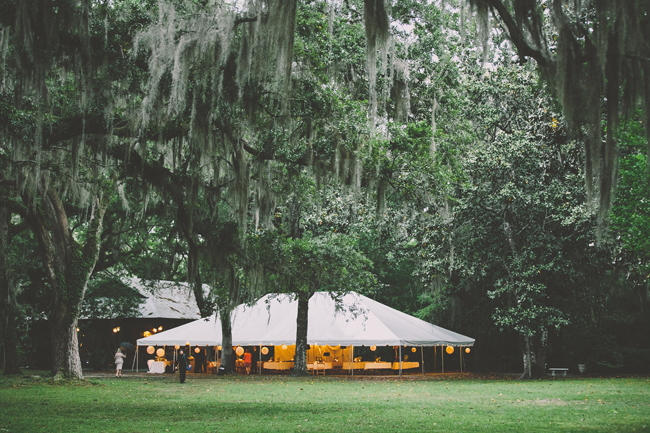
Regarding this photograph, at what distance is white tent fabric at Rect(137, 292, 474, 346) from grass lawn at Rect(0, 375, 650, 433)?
753 cm

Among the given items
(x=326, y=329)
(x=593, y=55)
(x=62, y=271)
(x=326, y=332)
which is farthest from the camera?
(x=326, y=329)

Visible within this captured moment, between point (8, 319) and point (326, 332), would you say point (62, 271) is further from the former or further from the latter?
point (326, 332)

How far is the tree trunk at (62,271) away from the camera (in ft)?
47.4

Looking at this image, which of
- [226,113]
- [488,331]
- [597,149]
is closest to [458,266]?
[488,331]

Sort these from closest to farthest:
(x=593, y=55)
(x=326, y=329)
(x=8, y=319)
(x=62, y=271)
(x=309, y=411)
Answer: (x=593, y=55) → (x=309, y=411) → (x=62, y=271) → (x=8, y=319) → (x=326, y=329)

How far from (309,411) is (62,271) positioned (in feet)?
27.4

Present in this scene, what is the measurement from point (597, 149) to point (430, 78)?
739 centimetres

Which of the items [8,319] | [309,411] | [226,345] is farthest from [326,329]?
[309,411]

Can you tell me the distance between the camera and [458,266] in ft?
64.5

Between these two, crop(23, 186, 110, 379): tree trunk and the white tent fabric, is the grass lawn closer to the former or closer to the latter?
crop(23, 186, 110, 379): tree trunk

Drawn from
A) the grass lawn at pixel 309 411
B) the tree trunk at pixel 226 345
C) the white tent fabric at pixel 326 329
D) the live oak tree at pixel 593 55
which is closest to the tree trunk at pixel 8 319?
the white tent fabric at pixel 326 329

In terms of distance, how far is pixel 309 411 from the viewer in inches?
365

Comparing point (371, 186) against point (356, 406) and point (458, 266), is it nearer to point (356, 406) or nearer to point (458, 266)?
point (356, 406)

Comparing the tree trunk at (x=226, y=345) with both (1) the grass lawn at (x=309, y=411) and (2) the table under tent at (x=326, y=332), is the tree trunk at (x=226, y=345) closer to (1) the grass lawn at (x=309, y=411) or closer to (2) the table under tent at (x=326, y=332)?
(2) the table under tent at (x=326, y=332)
